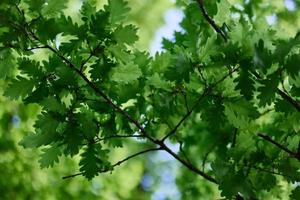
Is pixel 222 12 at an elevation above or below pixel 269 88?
above

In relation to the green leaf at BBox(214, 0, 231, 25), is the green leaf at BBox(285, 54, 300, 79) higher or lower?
lower

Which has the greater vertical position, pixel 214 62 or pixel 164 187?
pixel 164 187

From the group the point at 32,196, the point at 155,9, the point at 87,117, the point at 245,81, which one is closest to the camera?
the point at 245,81

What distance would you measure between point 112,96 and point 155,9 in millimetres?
3914

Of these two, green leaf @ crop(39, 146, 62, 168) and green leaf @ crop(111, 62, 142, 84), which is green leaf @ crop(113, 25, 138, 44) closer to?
green leaf @ crop(111, 62, 142, 84)

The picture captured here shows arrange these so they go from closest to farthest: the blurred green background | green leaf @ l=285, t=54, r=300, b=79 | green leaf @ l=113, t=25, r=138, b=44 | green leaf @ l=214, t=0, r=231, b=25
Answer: green leaf @ l=285, t=54, r=300, b=79, green leaf @ l=113, t=25, r=138, b=44, green leaf @ l=214, t=0, r=231, b=25, the blurred green background

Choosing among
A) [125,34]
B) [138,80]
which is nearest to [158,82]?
[138,80]

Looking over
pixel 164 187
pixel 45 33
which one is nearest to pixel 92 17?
pixel 45 33

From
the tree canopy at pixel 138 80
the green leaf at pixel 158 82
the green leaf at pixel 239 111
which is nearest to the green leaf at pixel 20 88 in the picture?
the tree canopy at pixel 138 80

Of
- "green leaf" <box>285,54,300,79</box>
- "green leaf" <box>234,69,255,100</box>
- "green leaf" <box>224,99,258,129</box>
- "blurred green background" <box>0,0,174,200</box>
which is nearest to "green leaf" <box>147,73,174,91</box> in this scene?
"green leaf" <box>224,99,258,129</box>

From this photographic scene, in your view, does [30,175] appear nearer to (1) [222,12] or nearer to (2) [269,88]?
(1) [222,12]

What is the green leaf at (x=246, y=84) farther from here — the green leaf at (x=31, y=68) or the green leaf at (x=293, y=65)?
the green leaf at (x=31, y=68)

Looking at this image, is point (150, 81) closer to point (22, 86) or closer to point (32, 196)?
point (22, 86)

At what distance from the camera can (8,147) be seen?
2.47 meters
